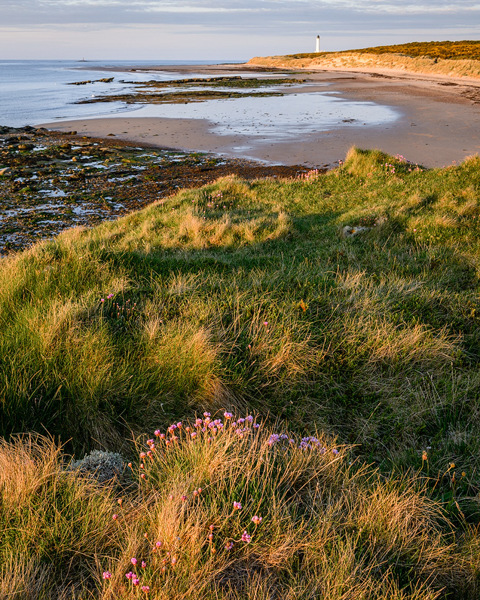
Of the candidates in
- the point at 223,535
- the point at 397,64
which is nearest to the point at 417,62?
the point at 397,64

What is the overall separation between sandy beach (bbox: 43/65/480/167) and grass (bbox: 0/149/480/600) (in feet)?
41.8

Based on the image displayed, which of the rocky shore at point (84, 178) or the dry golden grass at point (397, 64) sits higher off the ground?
the dry golden grass at point (397, 64)

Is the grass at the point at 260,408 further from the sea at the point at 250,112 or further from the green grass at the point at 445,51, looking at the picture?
the green grass at the point at 445,51

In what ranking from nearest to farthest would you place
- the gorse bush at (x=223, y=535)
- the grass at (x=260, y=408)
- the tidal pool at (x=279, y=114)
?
the gorse bush at (x=223, y=535) < the grass at (x=260, y=408) < the tidal pool at (x=279, y=114)

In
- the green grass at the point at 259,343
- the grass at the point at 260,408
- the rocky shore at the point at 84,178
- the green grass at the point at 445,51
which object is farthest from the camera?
the green grass at the point at 445,51

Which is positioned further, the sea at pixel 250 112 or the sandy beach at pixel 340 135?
the sea at pixel 250 112

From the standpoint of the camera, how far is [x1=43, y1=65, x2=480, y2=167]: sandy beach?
18781 mm

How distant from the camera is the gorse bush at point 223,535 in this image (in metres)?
1.99

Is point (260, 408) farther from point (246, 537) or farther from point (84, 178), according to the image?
point (84, 178)

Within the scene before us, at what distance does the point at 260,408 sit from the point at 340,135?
21943 mm

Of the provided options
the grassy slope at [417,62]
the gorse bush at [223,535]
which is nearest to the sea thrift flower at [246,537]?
the gorse bush at [223,535]

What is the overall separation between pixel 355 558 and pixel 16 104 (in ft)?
160

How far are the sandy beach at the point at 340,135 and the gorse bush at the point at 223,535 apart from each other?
1597cm

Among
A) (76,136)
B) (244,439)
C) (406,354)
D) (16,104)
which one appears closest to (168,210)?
(406,354)
